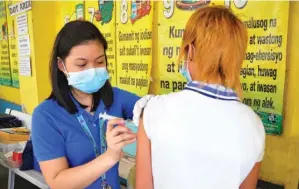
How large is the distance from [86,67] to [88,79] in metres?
0.05

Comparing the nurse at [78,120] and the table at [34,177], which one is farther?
the table at [34,177]

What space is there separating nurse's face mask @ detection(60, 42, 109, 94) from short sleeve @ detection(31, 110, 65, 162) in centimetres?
18

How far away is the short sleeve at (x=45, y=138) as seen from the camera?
1.00m

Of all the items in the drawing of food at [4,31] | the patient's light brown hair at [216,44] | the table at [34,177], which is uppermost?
the drawing of food at [4,31]

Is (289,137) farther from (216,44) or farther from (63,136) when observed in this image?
(63,136)

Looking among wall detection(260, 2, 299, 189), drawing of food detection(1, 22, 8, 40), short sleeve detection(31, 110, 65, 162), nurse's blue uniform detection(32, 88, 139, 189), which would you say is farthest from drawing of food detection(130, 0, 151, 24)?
drawing of food detection(1, 22, 8, 40)

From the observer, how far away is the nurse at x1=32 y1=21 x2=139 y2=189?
95 centimetres

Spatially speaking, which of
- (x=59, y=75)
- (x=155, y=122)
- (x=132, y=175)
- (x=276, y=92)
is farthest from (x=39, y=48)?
(x=155, y=122)

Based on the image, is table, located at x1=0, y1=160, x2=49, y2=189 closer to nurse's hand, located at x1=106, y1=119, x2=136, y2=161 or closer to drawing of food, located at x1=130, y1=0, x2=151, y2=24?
nurse's hand, located at x1=106, y1=119, x2=136, y2=161

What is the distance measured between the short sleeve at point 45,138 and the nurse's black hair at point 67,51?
0.09m

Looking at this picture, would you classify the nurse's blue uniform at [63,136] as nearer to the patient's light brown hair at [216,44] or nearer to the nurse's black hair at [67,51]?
the nurse's black hair at [67,51]

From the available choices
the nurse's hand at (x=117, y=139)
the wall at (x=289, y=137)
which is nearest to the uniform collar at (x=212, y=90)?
the nurse's hand at (x=117, y=139)

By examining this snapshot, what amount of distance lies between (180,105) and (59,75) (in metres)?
0.58

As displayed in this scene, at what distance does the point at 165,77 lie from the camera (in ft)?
6.88
